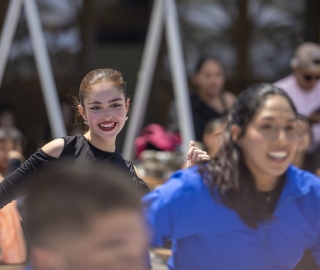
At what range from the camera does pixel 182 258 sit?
114 inches

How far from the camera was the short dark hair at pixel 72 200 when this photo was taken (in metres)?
1.39

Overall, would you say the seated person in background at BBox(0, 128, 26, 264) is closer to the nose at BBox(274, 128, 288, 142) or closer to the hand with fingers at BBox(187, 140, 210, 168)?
the hand with fingers at BBox(187, 140, 210, 168)

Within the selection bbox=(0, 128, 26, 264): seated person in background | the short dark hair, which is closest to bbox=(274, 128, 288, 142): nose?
the short dark hair

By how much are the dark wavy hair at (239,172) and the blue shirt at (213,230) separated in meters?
0.03

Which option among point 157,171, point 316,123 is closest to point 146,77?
point 157,171

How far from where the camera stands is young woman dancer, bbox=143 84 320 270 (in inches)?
111

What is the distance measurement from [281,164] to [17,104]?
22.7ft

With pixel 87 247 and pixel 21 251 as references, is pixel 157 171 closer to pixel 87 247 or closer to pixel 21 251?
pixel 21 251

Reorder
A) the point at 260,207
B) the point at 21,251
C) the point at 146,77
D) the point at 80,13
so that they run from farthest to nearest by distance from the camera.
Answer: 1. the point at 80,13
2. the point at 146,77
3. the point at 21,251
4. the point at 260,207

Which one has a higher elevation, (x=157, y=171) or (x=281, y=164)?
(x=281, y=164)

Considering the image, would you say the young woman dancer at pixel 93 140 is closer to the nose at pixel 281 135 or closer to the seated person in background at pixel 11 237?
the nose at pixel 281 135

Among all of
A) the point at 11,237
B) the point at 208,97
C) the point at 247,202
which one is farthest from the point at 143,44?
the point at 247,202

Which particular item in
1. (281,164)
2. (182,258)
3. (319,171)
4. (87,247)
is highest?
(87,247)

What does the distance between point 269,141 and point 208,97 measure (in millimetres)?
3557
